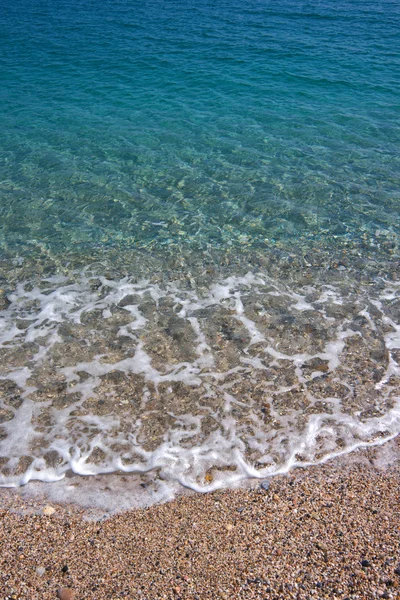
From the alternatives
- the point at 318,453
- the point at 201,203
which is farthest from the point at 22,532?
the point at 201,203

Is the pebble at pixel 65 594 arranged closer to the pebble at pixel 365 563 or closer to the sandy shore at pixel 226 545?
the sandy shore at pixel 226 545

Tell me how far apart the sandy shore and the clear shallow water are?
0.44 meters

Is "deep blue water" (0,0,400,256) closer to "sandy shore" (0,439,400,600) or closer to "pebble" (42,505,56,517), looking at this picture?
"pebble" (42,505,56,517)

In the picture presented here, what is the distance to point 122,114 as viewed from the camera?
54.4 ft

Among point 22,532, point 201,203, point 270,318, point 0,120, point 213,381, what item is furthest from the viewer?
point 0,120

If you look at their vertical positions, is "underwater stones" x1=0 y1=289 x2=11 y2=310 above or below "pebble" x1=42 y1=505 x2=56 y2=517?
below

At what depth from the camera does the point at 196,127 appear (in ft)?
51.2

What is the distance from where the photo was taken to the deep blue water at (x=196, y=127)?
1124cm

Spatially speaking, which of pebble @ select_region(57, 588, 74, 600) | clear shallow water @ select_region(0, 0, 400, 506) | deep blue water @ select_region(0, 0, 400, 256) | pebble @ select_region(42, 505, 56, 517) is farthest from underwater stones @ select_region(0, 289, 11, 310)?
pebble @ select_region(57, 588, 74, 600)

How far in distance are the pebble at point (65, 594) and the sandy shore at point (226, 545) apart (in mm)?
13

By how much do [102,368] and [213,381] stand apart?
162cm

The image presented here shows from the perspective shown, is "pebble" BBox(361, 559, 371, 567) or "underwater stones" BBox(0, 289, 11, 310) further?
"underwater stones" BBox(0, 289, 11, 310)

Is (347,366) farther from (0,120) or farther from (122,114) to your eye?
(0,120)

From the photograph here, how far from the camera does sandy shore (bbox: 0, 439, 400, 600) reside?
4328 mm
